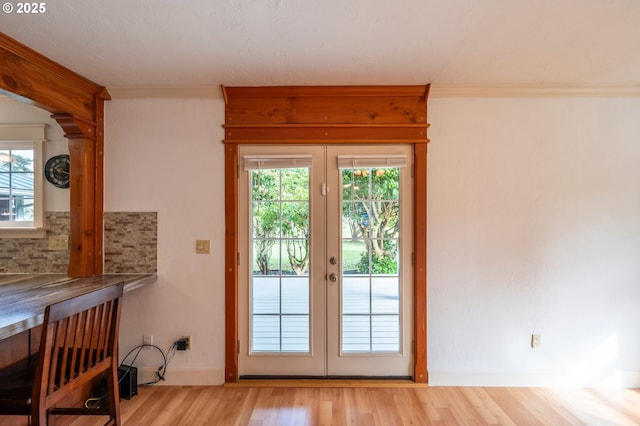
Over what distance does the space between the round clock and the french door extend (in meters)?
1.39

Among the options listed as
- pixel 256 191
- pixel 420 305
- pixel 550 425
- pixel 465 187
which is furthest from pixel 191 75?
pixel 550 425

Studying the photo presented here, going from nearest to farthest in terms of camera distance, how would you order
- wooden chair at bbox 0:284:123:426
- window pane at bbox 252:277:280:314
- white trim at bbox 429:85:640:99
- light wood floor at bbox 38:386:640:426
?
1. wooden chair at bbox 0:284:123:426
2. light wood floor at bbox 38:386:640:426
3. white trim at bbox 429:85:640:99
4. window pane at bbox 252:277:280:314

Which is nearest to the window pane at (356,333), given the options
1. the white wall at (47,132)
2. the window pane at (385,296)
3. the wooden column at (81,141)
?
the window pane at (385,296)

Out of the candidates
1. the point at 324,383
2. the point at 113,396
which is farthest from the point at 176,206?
the point at 324,383

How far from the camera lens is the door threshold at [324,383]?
2.28 m

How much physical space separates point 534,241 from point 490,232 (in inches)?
13.7

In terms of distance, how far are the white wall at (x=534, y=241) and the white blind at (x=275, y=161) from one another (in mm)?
1022

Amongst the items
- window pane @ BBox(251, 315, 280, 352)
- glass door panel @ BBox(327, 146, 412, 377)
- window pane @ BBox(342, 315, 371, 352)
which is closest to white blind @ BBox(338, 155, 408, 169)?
glass door panel @ BBox(327, 146, 412, 377)

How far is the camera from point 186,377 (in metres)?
2.34

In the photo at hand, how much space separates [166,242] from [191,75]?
129 cm

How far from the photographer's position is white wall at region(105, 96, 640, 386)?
2.30 m

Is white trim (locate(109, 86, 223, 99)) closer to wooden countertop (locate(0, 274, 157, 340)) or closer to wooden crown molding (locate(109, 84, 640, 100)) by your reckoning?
wooden crown molding (locate(109, 84, 640, 100))

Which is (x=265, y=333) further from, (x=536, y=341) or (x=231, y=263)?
(x=536, y=341)

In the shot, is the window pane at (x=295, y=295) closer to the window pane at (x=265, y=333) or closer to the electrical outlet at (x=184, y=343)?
the window pane at (x=265, y=333)
